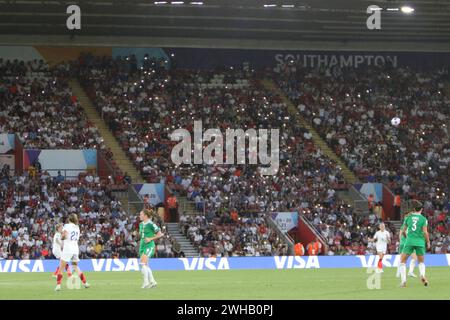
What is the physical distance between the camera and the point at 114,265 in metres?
40.4

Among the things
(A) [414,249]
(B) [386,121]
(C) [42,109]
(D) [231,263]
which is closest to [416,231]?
(A) [414,249]

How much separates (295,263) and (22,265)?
35.3 feet

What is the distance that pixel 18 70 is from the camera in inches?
2169

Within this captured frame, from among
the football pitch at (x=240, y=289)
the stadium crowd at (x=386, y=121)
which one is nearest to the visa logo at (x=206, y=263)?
the football pitch at (x=240, y=289)

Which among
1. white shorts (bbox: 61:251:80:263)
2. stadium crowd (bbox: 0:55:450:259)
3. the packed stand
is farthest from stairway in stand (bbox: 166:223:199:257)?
white shorts (bbox: 61:251:80:263)

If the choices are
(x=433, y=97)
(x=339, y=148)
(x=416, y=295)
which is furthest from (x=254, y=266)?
(x=433, y=97)

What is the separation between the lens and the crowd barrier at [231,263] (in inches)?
1570

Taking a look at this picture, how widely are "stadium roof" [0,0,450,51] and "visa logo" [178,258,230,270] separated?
45.6 ft

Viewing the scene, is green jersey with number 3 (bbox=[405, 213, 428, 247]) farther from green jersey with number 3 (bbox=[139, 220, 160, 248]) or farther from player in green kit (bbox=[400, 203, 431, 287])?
green jersey with number 3 (bbox=[139, 220, 160, 248])

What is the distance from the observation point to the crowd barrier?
131ft

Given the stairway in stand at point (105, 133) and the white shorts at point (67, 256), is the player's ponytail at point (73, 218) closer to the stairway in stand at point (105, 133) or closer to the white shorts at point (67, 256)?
the white shorts at point (67, 256)

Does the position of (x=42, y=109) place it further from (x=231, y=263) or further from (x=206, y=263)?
(x=231, y=263)

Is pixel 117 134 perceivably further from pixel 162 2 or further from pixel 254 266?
pixel 254 266

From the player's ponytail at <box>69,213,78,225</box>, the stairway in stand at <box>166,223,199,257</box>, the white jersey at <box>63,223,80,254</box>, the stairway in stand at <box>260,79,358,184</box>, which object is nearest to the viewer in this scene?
the player's ponytail at <box>69,213,78,225</box>
